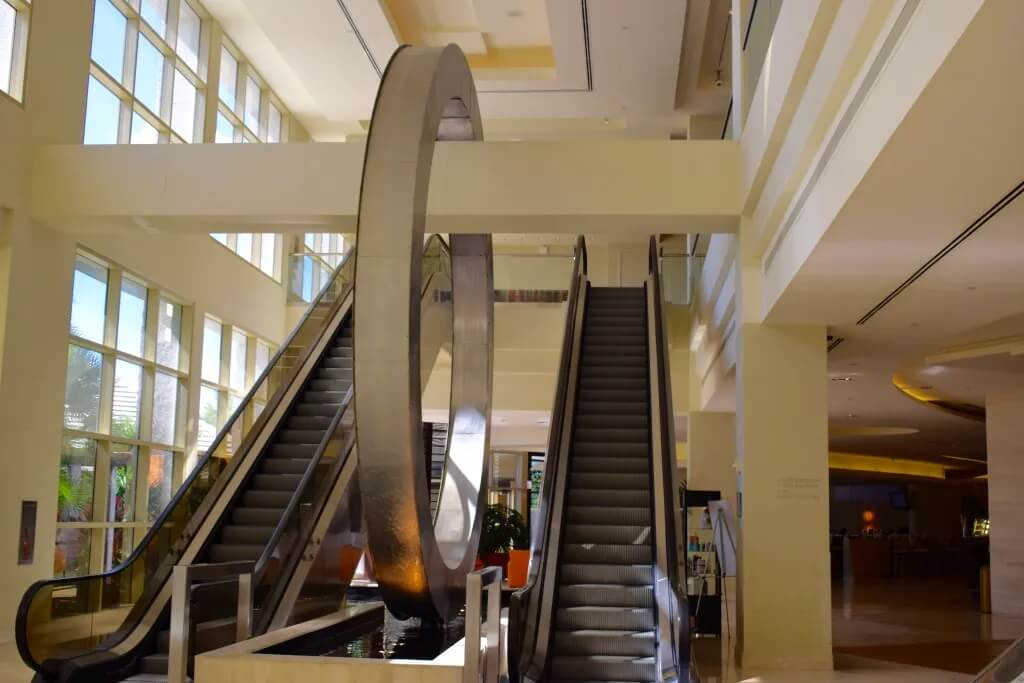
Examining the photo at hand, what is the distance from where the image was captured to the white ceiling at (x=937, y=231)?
5156 mm

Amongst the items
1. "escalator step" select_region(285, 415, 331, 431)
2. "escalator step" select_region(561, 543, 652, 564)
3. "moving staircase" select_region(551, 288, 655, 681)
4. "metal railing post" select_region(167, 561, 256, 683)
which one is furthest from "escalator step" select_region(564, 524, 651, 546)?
"metal railing post" select_region(167, 561, 256, 683)

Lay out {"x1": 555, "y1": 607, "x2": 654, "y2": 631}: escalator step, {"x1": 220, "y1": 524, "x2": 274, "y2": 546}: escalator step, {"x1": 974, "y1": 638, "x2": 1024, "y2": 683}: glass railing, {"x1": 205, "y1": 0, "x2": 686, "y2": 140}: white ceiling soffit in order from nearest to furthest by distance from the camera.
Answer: {"x1": 974, "y1": 638, "x2": 1024, "y2": 683}: glass railing, {"x1": 555, "y1": 607, "x2": 654, "y2": 631}: escalator step, {"x1": 220, "y1": 524, "x2": 274, "y2": 546}: escalator step, {"x1": 205, "y1": 0, "x2": 686, "y2": 140}: white ceiling soffit

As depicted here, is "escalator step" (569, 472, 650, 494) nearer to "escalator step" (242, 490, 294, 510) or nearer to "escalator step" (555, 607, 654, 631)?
"escalator step" (555, 607, 654, 631)

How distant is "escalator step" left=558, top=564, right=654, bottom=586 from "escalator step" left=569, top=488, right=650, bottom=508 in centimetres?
125

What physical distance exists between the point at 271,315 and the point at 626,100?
7515mm

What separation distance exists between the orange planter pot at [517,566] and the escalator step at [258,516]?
8455mm

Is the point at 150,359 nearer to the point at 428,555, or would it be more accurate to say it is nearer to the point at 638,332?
the point at 638,332

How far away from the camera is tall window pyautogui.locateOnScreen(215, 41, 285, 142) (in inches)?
738

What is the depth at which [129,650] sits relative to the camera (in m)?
8.94

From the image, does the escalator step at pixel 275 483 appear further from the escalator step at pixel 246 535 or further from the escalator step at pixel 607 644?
the escalator step at pixel 607 644

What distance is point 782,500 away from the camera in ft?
35.3

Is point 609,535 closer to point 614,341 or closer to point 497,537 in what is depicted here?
point 614,341

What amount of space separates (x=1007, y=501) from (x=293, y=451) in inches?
450

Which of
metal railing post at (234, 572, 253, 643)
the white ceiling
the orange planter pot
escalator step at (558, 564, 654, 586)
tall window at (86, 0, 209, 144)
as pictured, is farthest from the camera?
the orange planter pot
